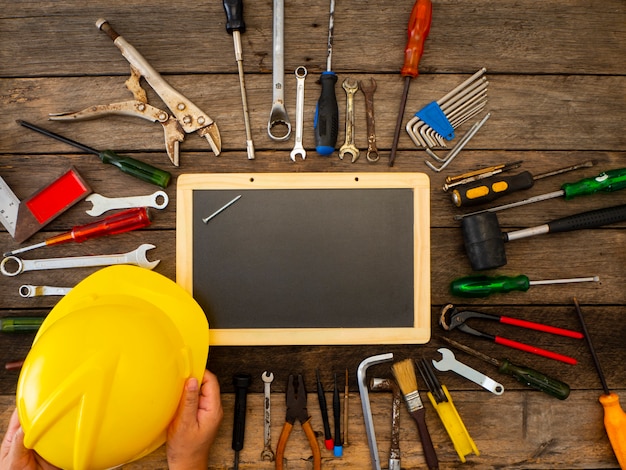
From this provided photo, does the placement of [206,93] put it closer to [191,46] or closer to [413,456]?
[191,46]

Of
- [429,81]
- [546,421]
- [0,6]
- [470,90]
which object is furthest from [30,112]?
[546,421]

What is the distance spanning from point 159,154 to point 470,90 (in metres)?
0.94

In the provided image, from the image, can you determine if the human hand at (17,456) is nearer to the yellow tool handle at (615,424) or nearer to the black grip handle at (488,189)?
the black grip handle at (488,189)

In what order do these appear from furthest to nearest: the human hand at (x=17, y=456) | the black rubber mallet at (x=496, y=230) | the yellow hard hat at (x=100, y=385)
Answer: the black rubber mallet at (x=496, y=230) → the human hand at (x=17, y=456) → the yellow hard hat at (x=100, y=385)

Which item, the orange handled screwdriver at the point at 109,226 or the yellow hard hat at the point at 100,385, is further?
the orange handled screwdriver at the point at 109,226

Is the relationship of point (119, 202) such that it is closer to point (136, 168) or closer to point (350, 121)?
point (136, 168)

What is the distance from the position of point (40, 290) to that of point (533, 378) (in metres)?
1.42

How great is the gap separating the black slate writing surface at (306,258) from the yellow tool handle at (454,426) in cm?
25

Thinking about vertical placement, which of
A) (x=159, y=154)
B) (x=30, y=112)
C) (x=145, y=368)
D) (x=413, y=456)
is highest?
(x=30, y=112)

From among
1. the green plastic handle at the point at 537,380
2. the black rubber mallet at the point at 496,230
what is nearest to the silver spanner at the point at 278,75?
the black rubber mallet at the point at 496,230

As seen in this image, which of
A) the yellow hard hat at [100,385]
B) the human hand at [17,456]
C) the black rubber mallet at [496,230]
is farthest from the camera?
the black rubber mallet at [496,230]

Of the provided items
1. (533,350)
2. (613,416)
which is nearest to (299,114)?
(533,350)

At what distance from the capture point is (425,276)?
1.30 meters

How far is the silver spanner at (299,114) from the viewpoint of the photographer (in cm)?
131
